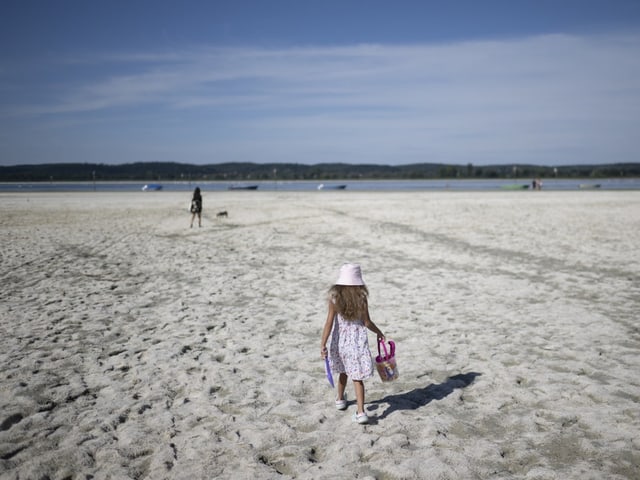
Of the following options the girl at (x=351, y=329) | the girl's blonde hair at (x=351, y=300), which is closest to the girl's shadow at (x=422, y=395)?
the girl at (x=351, y=329)

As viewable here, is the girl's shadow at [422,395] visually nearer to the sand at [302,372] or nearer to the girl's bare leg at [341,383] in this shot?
the sand at [302,372]

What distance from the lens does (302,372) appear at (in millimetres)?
5406

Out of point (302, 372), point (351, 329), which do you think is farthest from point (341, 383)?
point (302, 372)

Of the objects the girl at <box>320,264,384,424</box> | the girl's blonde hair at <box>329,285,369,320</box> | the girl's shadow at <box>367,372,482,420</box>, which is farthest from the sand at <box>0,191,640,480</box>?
the girl's blonde hair at <box>329,285,369,320</box>

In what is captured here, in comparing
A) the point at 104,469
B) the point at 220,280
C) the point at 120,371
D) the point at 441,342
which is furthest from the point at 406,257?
the point at 104,469

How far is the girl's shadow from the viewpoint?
454 cm

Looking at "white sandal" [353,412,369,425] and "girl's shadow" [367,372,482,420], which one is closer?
"white sandal" [353,412,369,425]

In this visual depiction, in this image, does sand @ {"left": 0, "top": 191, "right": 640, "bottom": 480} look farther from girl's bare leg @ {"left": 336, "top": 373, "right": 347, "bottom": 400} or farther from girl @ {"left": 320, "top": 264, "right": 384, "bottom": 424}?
girl @ {"left": 320, "top": 264, "right": 384, "bottom": 424}

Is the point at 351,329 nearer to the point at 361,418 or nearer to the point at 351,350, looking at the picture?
the point at 351,350

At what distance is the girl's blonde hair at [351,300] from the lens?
13.2 feet

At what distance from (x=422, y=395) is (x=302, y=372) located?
141 cm

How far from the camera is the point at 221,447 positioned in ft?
12.5

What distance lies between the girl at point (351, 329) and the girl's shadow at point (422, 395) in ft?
1.53

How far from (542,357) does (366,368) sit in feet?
9.63
